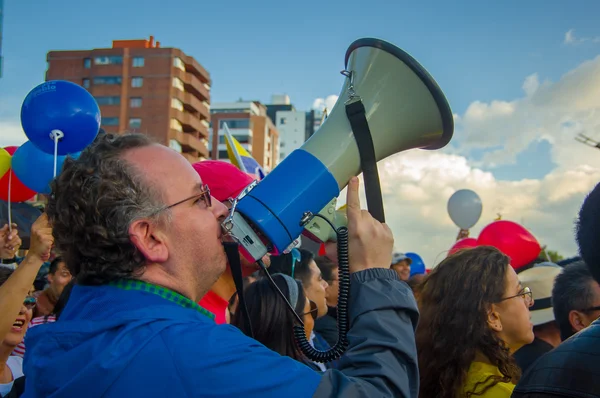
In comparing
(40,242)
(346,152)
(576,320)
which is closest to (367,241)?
(346,152)

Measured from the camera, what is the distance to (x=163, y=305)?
1.25m

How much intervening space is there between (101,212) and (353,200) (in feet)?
2.34

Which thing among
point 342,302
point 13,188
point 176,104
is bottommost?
point 13,188

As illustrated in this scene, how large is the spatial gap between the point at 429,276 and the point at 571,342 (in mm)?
1521

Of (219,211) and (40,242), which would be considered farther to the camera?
(40,242)

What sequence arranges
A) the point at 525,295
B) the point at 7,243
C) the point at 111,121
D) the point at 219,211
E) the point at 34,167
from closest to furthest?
the point at 219,211 → the point at 525,295 → the point at 7,243 → the point at 34,167 → the point at 111,121

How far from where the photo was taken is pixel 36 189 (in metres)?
4.78

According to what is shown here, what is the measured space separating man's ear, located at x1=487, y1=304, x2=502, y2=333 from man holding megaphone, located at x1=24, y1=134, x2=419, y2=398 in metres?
1.34

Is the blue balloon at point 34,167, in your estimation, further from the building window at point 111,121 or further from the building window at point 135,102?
the building window at point 111,121

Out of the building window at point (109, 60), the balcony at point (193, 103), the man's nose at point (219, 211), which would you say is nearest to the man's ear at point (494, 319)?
the man's nose at point (219, 211)

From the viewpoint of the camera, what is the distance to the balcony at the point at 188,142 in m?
54.2

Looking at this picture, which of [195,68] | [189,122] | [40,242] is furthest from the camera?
[195,68]

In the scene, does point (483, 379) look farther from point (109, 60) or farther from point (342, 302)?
point (109, 60)

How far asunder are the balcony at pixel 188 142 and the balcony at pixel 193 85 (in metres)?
5.19
